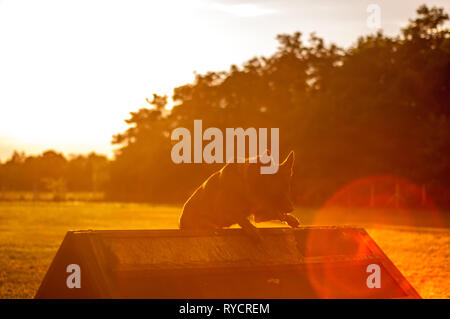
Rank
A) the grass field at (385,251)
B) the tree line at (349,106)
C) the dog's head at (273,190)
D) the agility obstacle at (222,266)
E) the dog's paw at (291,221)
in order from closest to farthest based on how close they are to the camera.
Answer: the agility obstacle at (222,266), the dog's head at (273,190), the dog's paw at (291,221), the grass field at (385,251), the tree line at (349,106)

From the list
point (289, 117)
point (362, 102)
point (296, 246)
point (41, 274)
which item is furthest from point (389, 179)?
point (296, 246)

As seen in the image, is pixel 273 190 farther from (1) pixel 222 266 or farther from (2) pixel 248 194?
(1) pixel 222 266

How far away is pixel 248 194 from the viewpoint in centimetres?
568

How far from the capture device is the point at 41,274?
11.3m

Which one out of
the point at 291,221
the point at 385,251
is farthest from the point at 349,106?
the point at 291,221

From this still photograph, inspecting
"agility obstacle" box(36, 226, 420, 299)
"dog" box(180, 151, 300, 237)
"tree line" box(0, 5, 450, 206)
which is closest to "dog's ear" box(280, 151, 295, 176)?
"dog" box(180, 151, 300, 237)

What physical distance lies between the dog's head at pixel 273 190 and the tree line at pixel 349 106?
72.0 feet

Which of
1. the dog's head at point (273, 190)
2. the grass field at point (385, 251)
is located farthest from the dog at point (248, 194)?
the grass field at point (385, 251)

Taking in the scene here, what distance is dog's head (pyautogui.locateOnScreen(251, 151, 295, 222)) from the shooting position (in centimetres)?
567

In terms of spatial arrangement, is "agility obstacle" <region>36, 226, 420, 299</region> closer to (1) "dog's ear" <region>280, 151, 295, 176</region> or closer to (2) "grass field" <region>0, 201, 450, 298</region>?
(1) "dog's ear" <region>280, 151, 295, 176</region>

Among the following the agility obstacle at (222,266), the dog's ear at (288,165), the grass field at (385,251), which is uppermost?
the dog's ear at (288,165)

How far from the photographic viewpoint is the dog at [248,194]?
5.68 metres

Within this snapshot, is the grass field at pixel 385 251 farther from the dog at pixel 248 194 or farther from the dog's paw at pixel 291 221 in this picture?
the dog at pixel 248 194

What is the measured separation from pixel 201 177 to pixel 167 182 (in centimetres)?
1371
